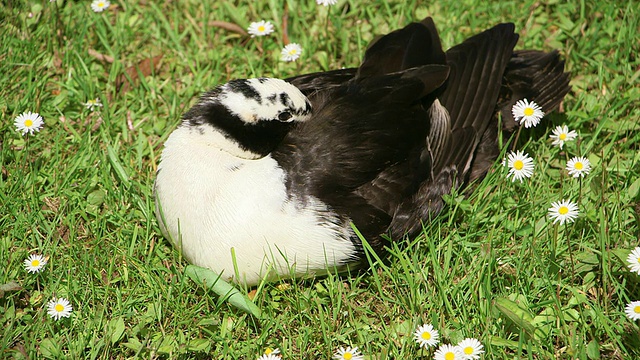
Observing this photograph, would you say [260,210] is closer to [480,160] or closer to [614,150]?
[480,160]

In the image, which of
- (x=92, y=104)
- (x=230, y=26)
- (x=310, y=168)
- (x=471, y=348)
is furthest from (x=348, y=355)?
(x=230, y=26)

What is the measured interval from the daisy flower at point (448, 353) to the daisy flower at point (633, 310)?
0.80m

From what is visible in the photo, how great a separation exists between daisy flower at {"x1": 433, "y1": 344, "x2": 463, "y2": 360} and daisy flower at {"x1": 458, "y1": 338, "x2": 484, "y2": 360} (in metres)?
0.02

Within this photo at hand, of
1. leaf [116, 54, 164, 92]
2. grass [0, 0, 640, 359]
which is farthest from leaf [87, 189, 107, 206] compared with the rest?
leaf [116, 54, 164, 92]

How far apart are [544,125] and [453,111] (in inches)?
33.8

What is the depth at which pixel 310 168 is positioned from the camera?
13.4ft

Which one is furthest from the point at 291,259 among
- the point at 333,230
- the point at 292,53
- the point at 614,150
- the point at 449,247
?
the point at 614,150

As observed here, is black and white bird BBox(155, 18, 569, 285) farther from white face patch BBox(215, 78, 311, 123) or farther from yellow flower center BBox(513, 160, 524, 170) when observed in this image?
yellow flower center BBox(513, 160, 524, 170)

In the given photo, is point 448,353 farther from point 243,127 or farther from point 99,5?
point 99,5

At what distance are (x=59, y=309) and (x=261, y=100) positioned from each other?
149cm

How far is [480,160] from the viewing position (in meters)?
4.73

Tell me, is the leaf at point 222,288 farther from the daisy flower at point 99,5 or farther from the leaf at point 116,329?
the daisy flower at point 99,5

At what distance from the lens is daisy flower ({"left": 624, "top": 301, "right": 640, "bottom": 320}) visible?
3506 millimetres

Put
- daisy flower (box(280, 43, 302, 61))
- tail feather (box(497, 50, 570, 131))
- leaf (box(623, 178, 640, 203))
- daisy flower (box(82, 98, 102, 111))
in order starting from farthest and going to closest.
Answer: daisy flower (box(280, 43, 302, 61))
daisy flower (box(82, 98, 102, 111))
tail feather (box(497, 50, 570, 131))
leaf (box(623, 178, 640, 203))
